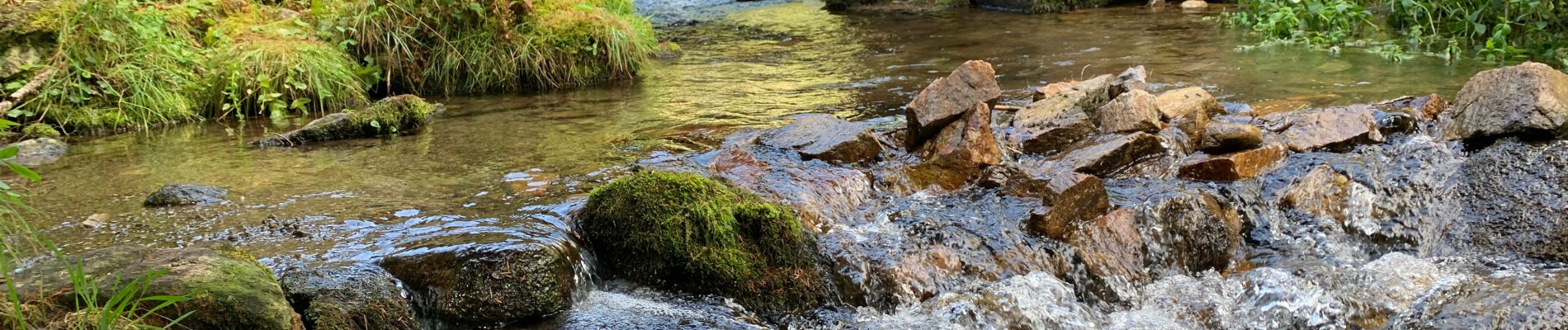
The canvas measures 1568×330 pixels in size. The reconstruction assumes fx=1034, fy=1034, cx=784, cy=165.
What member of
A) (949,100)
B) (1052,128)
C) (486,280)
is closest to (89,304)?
(486,280)

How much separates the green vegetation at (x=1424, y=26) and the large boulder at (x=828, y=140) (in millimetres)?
5293

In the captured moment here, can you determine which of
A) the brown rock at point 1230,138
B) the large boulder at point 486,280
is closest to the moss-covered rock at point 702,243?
the large boulder at point 486,280

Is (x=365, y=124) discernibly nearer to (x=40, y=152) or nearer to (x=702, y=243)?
(x=40, y=152)

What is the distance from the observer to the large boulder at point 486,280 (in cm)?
375

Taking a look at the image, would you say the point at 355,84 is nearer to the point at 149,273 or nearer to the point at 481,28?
the point at 481,28

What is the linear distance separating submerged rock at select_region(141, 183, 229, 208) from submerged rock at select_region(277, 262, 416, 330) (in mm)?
1595

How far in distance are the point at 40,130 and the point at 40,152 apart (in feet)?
2.34

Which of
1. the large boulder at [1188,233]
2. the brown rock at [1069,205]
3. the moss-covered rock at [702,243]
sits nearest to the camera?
the moss-covered rock at [702,243]

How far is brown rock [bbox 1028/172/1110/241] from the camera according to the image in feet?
15.0

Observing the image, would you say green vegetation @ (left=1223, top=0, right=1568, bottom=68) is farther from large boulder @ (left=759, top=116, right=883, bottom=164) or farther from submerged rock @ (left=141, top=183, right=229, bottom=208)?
submerged rock @ (left=141, top=183, right=229, bottom=208)

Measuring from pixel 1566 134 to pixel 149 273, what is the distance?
625 centimetres

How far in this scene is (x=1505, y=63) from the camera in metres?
7.96

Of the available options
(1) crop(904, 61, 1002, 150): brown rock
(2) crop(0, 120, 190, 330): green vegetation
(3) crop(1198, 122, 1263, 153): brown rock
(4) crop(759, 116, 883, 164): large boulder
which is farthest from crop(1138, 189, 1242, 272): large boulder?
(2) crop(0, 120, 190, 330): green vegetation

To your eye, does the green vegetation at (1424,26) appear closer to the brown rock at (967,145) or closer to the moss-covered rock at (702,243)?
the brown rock at (967,145)
